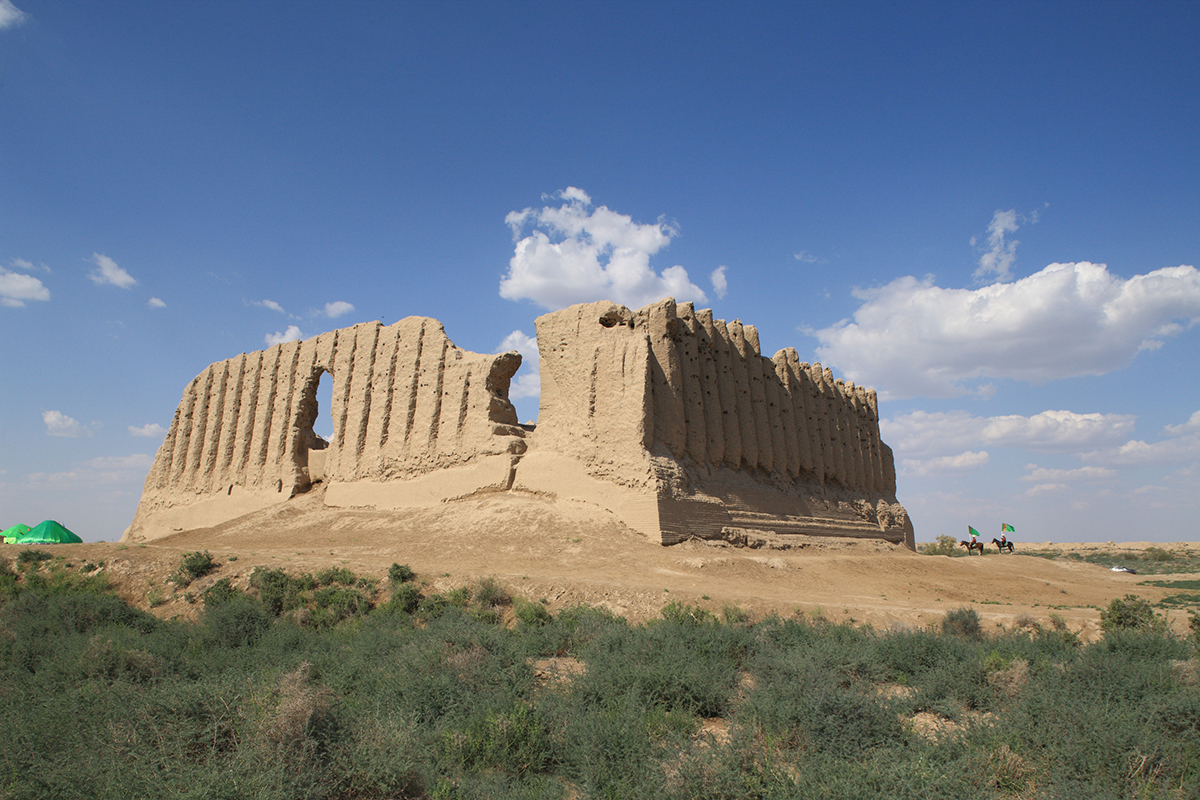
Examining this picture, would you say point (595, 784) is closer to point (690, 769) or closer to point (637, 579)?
point (690, 769)

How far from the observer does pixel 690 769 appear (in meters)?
4.51

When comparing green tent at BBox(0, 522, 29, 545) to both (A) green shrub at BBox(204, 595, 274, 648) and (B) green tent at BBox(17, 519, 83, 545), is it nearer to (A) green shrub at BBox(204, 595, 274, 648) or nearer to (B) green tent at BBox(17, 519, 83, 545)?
(B) green tent at BBox(17, 519, 83, 545)

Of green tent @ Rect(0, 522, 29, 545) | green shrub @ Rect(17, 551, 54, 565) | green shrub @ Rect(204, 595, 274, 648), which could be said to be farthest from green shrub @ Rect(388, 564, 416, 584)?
green tent @ Rect(0, 522, 29, 545)

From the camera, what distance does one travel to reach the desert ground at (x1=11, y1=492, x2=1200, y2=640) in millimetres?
12500

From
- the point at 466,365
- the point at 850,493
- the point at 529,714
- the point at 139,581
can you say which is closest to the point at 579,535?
the point at 466,365

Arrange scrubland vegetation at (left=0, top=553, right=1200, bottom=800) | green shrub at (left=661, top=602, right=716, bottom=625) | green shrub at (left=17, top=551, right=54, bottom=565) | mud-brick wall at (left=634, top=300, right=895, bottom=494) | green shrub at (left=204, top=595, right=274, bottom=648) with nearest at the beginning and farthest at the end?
scrubland vegetation at (left=0, top=553, right=1200, bottom=800) < green shrub at (left=204, top=595, right=274, bottom=648) < green shrub at (left=661, top=602, right=716, bottom=625) < green shrub at (left=17, top=551, right=54, bottom=565) < mud-brick wall at (left=634, top=300, right=895, bottom=494)

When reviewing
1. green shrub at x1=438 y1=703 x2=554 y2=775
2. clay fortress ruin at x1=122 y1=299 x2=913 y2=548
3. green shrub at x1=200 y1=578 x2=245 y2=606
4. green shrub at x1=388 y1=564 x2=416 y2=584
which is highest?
clay fortress ruin at x1=122 y1=299 x2=913 y2=548

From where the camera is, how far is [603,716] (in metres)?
5.62

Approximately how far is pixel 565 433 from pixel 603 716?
13703 mm

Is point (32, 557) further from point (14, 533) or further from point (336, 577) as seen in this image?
point (14, 533)

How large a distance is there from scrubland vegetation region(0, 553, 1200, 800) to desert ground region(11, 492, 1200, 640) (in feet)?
11.6

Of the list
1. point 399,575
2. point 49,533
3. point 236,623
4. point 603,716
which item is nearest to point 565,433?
point 399,575

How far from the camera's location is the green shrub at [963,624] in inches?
416

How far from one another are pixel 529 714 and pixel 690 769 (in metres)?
1.75
